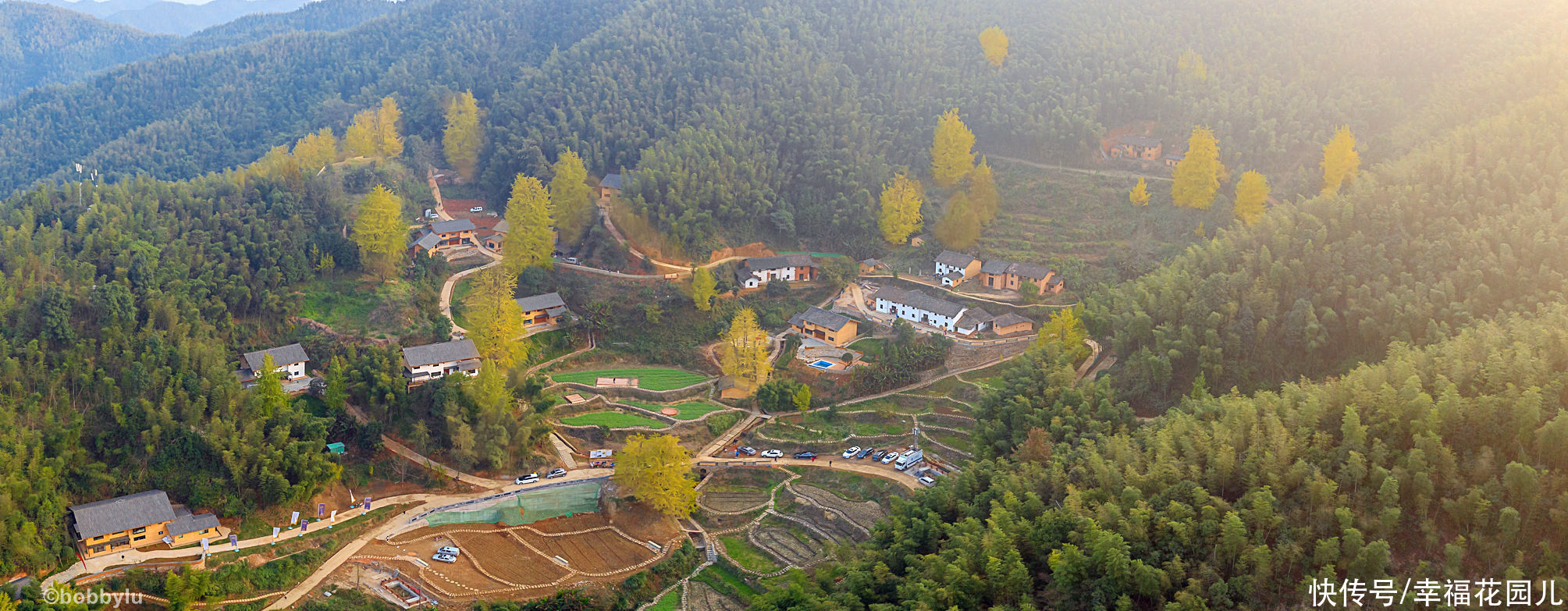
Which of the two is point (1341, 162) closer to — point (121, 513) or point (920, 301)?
point (920, 301)

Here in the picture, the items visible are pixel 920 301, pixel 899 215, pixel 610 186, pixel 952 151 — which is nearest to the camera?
pixel 920 301

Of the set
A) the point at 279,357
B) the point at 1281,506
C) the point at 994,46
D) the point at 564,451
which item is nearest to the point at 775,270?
the point at 564,451

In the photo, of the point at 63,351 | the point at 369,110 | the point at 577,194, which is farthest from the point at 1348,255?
the point at 369,110

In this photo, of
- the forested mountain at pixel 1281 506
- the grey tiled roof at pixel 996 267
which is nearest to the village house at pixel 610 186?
the grey tiled roof at pixel 996 267

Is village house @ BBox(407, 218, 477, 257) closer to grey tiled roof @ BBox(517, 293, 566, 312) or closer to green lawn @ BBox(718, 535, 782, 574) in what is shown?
grey tiled roof @ BBox(517, 293, 566, 312)

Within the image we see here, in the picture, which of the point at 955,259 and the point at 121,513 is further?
the point at 955,259

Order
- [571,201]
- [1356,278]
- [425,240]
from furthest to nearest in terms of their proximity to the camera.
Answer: [571,201], [425,240], [1356,278]
